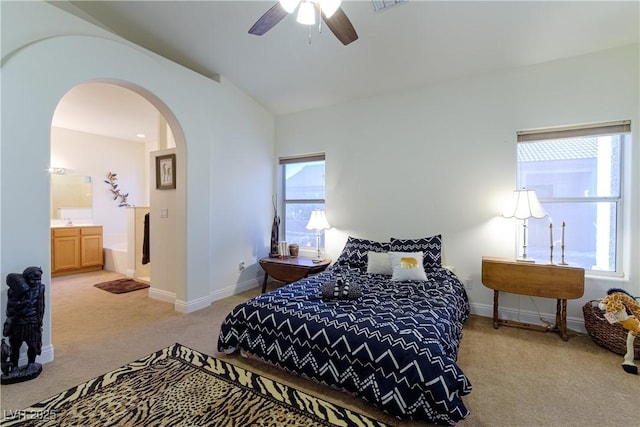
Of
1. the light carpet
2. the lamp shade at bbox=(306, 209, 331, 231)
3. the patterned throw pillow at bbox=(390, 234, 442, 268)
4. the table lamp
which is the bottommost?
the light carpet

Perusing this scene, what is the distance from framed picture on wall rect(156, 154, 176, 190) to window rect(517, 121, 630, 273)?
389 centimetres

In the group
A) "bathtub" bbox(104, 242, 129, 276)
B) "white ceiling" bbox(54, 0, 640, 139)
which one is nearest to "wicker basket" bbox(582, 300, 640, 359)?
"white ceiling" bbox(54, 0, 640, 139)

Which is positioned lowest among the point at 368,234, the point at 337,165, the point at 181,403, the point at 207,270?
the point at 181,403

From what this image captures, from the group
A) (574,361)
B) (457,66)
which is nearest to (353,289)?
(574,361)

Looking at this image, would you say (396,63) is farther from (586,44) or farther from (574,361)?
(574,361)

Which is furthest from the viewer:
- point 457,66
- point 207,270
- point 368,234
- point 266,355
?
point 368,234

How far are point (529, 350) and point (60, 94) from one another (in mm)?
4268

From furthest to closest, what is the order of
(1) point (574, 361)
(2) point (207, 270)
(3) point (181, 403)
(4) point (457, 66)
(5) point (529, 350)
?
(2) point (207, 270) < (4) point (457, 66) < (5) point (529, 350) < (1) point (574, 361) < (3) point (181, 403)

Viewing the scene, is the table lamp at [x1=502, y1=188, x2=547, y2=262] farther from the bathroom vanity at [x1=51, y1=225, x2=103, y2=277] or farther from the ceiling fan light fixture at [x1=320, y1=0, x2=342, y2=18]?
the bathroom vanity at [x1=51, y1=225, x2=103, y2=277]

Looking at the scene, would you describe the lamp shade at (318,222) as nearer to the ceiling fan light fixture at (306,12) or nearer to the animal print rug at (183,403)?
the animal print rug at (183,403)

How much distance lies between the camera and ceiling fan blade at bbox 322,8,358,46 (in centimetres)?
183

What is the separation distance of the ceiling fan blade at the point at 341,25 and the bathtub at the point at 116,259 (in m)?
4.91

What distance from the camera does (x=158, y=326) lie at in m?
2.84

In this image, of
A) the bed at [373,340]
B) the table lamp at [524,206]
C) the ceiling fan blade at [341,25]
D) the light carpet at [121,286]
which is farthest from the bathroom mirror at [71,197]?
the table lamp at [524,206]
